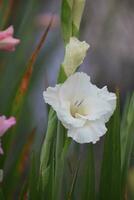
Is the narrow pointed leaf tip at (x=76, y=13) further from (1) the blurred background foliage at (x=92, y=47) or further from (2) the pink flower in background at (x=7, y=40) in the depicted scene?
(1) the blurred background foliage at (x=92, y=47)

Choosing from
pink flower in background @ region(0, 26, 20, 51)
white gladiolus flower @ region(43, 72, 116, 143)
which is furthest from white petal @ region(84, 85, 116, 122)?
pink flower in background @ region(0, 26, 20, 51)

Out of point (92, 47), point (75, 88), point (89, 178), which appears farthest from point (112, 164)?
point (92, 47)

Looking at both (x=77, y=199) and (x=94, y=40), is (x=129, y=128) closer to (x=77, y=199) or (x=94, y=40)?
(x=77, y=199)

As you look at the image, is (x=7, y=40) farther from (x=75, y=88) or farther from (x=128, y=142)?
(x=128, y=142)

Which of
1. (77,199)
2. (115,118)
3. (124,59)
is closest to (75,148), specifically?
(77,199)

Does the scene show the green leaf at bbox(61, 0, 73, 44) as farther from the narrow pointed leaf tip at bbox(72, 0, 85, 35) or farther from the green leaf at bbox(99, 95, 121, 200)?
the green leaf at bbox(99, 95, 121, 200)

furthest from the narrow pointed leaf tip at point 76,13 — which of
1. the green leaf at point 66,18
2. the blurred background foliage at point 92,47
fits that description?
the blurred background foliage at point 92,47
